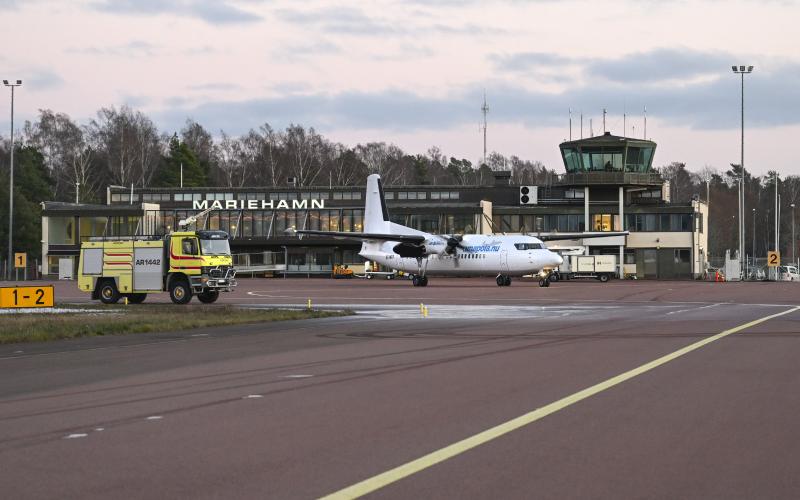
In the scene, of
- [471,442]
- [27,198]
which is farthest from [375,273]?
[471,442]

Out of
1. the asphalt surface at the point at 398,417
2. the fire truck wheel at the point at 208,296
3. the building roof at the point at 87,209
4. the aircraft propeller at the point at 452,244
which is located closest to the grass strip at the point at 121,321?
the asphalt surface at the point at 398,417

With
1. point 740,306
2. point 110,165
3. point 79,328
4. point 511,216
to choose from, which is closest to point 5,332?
point 79,328

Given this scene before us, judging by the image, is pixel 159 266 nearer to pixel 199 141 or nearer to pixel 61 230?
pixel 61 230

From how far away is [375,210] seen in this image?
69188mm

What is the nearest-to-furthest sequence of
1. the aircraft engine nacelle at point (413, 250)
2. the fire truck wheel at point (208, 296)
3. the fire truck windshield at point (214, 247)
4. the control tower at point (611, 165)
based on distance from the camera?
the fire truck windshield at point (214, 247) < the fire truck wheel at point (208, 296) < the aircraft engine nacelle at point (413, 250) < the control tower at point (611, 165)

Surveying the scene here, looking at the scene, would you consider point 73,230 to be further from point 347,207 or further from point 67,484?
point 67,484

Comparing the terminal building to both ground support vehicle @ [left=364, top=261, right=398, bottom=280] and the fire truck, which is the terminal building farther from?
the fire truck

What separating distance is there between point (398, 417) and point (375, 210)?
59.6 metres

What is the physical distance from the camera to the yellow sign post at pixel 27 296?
25734 millimetres

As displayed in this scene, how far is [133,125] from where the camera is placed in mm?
127375

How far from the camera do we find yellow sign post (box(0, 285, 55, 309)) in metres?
25.7

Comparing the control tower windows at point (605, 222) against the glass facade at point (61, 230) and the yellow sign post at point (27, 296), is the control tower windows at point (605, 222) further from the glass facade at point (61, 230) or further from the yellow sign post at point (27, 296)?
the yellow sign post at point (27, 296)

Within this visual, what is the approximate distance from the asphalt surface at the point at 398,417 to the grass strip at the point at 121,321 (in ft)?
6.00

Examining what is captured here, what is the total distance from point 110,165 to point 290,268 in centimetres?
3401
